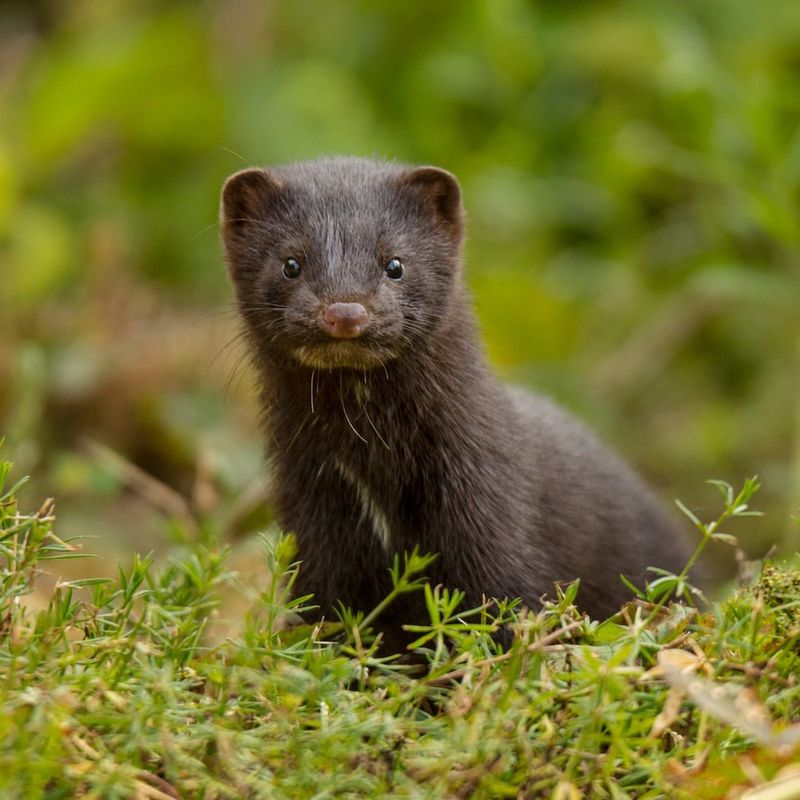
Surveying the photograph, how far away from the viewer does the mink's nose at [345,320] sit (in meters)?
3.59

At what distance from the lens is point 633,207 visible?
8.96 metres

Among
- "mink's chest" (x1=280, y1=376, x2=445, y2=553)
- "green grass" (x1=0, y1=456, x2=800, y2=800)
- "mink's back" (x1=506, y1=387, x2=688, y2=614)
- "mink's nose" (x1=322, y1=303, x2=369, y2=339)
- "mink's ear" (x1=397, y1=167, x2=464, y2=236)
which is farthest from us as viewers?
"mink's back" (x1=506, y1=387, x2=688, y2=614)

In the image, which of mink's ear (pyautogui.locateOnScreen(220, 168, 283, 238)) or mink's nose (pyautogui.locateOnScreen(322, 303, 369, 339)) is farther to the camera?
mink's ear (pyautogui.locateOnScreen(220, 168, 283, 238))

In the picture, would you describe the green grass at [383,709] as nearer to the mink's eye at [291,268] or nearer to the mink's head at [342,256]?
the mink's head at [342,256]

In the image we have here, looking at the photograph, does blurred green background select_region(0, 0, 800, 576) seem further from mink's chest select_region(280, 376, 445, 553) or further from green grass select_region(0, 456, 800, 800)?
green grass select_region(0, 456, 800, 800)

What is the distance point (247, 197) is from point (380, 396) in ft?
2.52

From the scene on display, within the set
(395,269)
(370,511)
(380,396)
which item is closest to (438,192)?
(395,269)

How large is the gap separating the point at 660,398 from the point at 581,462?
3918 mm

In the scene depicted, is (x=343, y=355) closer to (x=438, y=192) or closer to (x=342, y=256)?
(x=342, y=256)

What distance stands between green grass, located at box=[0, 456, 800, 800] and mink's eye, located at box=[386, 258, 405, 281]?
119cm

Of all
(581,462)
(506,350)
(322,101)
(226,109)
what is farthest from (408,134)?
(581,462)

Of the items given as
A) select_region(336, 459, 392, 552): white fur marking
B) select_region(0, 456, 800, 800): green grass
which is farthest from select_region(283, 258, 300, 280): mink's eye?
select_region(0, 456, 800, 800): green grass

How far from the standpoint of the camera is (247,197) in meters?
4.18

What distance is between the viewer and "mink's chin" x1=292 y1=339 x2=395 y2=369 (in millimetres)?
3691
